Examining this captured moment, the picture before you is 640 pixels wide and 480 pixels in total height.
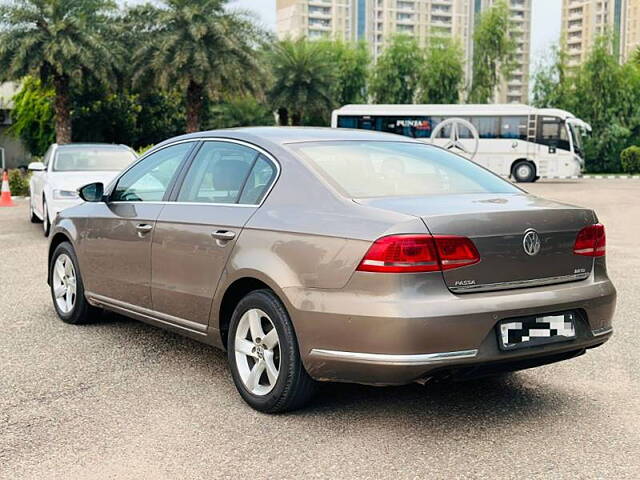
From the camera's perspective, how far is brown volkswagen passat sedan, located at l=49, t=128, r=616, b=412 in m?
3.94

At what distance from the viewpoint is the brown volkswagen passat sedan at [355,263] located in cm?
394

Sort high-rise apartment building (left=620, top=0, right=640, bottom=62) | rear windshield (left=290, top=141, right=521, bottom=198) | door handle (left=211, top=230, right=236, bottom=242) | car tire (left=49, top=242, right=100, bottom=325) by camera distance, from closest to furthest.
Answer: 1. rear windshield (left=290, top=141, right=521, bottom=198)
2. door handle (left=211, top=230, right=236, bottom=242)
3. car tire (left=49, top=242, right=100, bottom=325)
4. high-rise apartment building (left=620, top=0, right=640, bottom=62)

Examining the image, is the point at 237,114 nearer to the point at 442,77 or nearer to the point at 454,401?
the point at 442,77

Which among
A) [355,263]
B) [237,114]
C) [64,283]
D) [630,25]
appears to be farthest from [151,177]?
[630,25]

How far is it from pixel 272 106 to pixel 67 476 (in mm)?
42792

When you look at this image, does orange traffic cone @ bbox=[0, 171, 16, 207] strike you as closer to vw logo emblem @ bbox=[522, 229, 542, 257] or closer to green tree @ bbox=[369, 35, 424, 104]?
vw logo emblem @ bbox=[522, 229, 542, 257]

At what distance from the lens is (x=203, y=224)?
497 cm

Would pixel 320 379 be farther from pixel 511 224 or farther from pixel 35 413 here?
pixel 35 413

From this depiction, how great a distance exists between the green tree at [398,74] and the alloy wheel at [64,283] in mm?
51828

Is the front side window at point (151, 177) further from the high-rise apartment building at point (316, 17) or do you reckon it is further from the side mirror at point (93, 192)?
the high-rise apartment building at point (316, 17)

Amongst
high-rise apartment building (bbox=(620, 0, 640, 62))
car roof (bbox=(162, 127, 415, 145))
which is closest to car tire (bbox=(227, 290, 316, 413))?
car roof (bbox=(162, 127, 415, 145))

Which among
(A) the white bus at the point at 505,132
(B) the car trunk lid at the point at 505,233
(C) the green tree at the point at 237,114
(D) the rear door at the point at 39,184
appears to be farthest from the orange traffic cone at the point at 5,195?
(C) the green tree at the point at 237,114

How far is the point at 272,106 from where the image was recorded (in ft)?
150

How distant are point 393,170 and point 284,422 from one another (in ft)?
5.06
